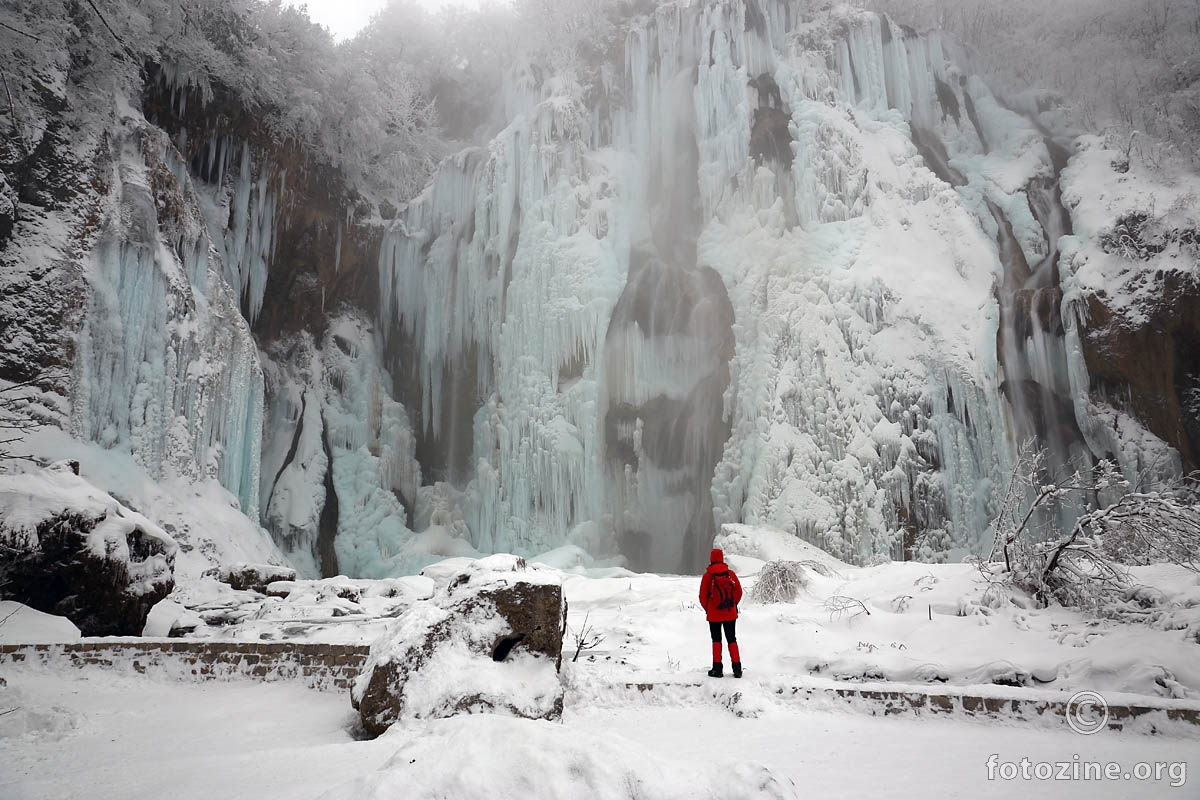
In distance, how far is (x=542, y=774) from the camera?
7.59 ft

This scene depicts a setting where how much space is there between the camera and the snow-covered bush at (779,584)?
852 centimetres

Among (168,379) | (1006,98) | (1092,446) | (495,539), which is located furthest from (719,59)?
(168,379)

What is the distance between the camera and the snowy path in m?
3.19

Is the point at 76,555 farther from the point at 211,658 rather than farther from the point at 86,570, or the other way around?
the point at 211,658

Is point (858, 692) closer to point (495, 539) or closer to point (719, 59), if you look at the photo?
point (495, 539)

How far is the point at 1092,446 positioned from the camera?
13984 millimetres

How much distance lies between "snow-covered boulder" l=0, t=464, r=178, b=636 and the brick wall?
1155mm

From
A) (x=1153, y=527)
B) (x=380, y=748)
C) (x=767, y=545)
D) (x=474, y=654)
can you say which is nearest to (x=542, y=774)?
(x=380, y=748)

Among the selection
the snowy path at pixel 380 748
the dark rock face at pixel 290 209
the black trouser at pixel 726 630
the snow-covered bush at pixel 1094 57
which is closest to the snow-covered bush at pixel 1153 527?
the snowy path at pixel 380 748

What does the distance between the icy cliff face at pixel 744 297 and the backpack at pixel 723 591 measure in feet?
28.6

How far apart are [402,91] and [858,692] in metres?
22.2

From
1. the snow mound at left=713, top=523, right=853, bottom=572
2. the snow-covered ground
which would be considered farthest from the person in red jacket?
the snow mound at left=713, top=523, right=853, bottom=572

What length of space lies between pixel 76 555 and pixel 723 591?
6.71 m

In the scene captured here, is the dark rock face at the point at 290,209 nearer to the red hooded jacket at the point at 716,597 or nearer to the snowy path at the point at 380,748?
the snowy path at the point at 380,748
